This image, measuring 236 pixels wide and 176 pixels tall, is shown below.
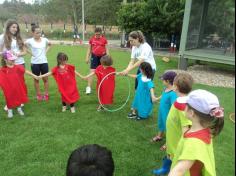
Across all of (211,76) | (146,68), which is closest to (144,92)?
(146,68)

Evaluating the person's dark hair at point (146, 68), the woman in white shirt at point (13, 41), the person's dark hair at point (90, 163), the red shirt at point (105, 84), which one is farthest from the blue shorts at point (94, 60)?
the person's dark hair at point (90, 163)

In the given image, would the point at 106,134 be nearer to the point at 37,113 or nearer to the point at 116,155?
the point at 116,155

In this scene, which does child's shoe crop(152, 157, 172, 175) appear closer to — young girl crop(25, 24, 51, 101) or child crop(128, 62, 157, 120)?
child crop(128, 62, 157, 120)

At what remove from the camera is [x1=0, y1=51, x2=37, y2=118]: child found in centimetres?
597

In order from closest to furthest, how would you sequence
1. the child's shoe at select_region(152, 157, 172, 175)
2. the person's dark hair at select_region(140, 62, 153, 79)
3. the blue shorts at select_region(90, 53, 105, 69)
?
the child's shoe at select_region(152, 157, 172, 175), the person's dark hair at select_region(140, 62, 153, 79), the blue shorts at select_region(90, 53, 105, 69)

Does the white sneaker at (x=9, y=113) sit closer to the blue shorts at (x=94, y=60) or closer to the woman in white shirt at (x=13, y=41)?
the woman in white shirt at (x=13, y=41)

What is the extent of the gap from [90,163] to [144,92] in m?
4.23

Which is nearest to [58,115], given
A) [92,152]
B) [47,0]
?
[92,152]

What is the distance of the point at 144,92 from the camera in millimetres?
5855

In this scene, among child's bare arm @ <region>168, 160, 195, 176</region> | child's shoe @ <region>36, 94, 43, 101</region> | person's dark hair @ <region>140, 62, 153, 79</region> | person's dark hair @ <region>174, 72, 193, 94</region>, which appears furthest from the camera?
child's shoe @ <region>36, 94, 43, 101</region>

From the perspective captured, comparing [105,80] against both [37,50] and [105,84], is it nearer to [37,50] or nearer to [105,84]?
[105,84]

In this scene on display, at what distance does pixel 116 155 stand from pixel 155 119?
1.91 meters

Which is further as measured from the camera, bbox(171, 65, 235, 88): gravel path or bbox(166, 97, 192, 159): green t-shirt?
bbox(171, 65, 235, 88): gravel path

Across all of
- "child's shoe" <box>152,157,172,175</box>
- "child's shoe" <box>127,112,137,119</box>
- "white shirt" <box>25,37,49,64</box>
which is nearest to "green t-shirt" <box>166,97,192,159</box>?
"child's shoe" <box>152,157,172,175</box>
